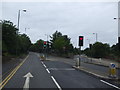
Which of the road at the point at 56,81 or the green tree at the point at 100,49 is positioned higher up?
the green tree at the point at 100,49

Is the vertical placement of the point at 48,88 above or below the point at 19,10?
below

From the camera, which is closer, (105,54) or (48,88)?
(48,88)

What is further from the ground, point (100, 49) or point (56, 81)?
point (100, 49)

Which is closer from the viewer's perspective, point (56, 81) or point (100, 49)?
point (56, 81)

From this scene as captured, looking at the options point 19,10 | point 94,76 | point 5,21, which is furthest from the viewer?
point 19,10

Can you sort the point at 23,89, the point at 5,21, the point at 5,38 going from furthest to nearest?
1. the point at 5,21
2. the point at 5,38
3. the point at 23,89

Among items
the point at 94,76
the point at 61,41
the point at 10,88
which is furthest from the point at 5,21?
the point at 61,41

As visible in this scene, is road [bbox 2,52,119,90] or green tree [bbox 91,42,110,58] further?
green tree [bbox 91,42,110,58]

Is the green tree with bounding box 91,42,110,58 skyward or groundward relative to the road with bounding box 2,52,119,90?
skyward

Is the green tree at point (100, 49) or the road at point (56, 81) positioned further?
the green tree at point (100, 49)

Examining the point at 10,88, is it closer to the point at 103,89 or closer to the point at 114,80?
the point at 103,89

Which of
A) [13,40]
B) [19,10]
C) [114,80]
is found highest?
[19,10]

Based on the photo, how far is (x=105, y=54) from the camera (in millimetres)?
74500

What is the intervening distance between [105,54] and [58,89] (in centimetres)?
6761
